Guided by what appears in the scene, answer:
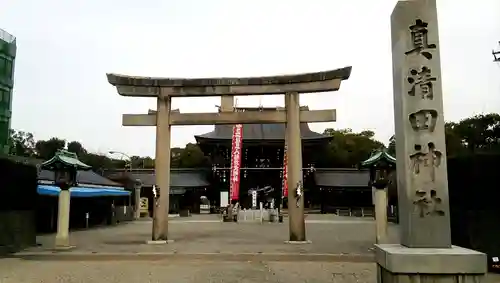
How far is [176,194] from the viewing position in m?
43.4

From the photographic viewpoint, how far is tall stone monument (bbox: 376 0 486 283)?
17.8 feet

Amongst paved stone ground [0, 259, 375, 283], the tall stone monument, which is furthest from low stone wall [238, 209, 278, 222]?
the tall stone monument

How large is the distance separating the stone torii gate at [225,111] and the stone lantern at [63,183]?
2.54m

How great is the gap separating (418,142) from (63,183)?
41.5 feet

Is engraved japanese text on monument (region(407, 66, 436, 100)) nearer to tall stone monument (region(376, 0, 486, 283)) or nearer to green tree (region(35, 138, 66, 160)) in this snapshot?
tall stone monument (region(376, 0, 486, 283))

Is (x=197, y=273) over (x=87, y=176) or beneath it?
beneath

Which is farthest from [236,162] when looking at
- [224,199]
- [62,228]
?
[62,228]

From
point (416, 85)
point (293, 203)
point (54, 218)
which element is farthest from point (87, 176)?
point (416, 85)

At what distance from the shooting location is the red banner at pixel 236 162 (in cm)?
3807

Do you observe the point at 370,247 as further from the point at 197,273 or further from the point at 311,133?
the point at 311,133

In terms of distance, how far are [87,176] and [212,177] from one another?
15.2m

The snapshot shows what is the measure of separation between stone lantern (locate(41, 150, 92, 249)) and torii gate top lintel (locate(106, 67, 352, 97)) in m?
3.16

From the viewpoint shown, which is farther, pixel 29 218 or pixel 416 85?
pixel 29 218

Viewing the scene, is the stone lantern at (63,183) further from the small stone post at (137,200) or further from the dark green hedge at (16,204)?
the small stone post at (137,200)
